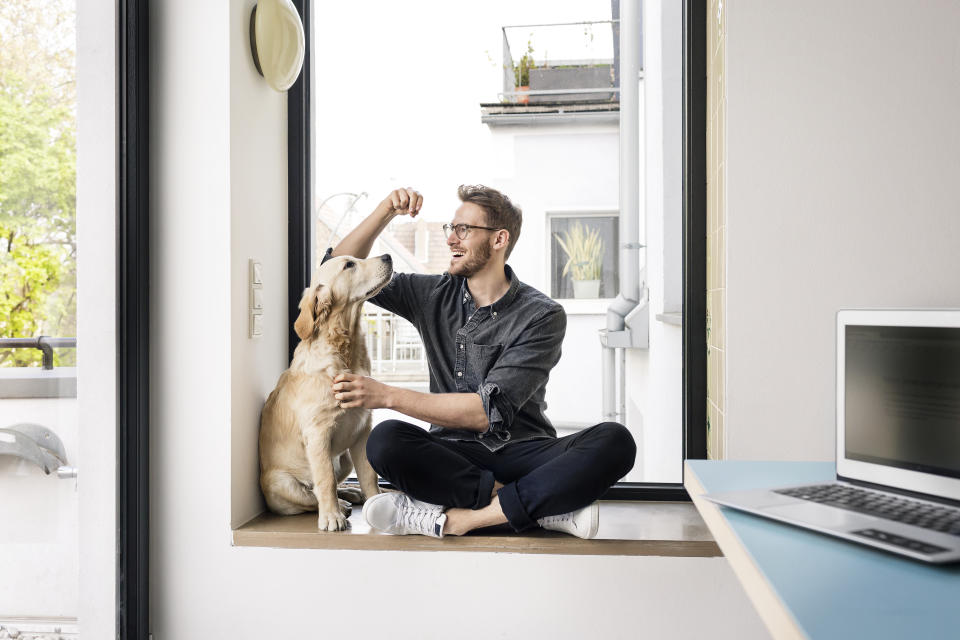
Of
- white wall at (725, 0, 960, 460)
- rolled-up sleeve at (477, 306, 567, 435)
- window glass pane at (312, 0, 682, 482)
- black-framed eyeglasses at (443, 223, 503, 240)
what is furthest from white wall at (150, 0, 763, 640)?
white wall at (725, 0, 960, 460)

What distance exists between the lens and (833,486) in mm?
1106

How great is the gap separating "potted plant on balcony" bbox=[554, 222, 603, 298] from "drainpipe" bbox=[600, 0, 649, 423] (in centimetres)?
10

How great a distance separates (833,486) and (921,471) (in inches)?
4.7

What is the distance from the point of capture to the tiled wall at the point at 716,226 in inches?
71.5

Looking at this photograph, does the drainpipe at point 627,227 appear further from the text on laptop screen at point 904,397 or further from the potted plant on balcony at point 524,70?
the text on laptop screen at point 904,397

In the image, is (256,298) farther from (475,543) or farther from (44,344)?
(475,543)

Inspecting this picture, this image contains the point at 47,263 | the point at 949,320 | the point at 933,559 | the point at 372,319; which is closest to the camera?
the point at 933,559

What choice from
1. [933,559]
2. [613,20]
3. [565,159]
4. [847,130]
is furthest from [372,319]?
[933,559]

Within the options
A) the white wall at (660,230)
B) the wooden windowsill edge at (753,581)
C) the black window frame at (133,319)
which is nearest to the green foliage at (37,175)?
the black window frame at (133,319)

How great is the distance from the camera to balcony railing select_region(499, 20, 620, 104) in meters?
2.28

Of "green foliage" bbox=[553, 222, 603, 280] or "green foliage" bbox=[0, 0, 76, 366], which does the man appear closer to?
"green foliage" bbox=[553, 222, 603, 280]

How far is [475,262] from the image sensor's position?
197 cm

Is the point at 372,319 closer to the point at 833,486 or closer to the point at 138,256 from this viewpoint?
the point at 138,256

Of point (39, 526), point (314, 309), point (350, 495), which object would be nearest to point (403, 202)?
point (314, 309)
